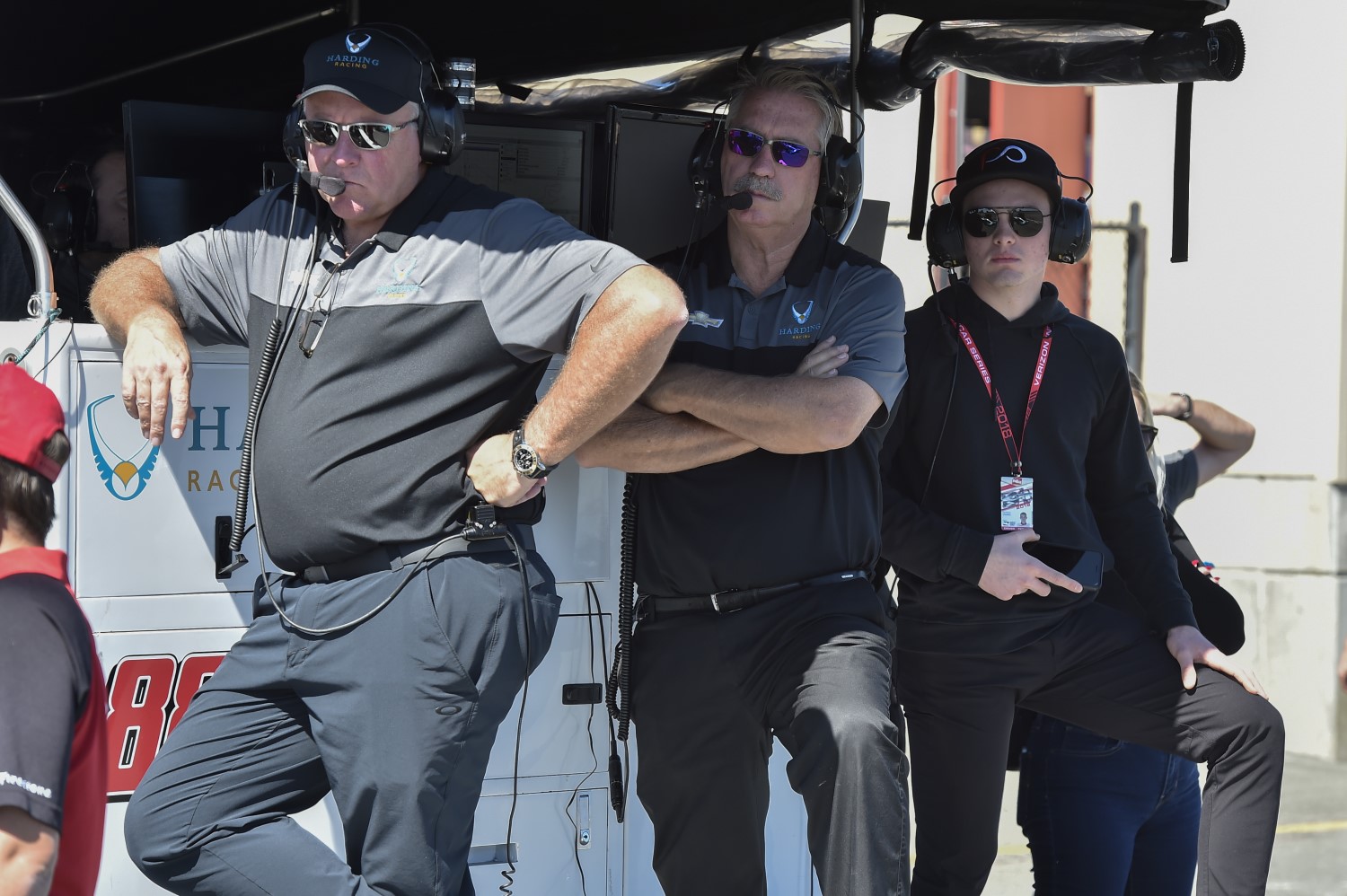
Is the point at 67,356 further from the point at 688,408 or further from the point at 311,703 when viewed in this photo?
the point at 688,408

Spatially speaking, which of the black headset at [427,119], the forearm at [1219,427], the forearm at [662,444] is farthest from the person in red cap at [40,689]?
the forearm at [1219,427]

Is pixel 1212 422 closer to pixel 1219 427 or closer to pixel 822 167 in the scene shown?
pixel 1219 427

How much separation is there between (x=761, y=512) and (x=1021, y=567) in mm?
718

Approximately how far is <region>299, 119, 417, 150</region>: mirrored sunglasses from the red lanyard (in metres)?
1.58

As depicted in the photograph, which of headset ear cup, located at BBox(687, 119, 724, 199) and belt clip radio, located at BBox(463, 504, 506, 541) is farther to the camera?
headset ear cup, located at BBox(687, 119, 724, 199)

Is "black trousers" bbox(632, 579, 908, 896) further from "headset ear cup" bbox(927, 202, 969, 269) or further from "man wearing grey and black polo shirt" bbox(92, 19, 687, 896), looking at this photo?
"headset ear cup" bbox(927, 202, 969, 269)

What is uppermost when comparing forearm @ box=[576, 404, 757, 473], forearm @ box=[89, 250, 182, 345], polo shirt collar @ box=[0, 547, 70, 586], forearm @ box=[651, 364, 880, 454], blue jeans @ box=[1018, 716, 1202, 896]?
forearm @ box=[89, 250, 182, 345]

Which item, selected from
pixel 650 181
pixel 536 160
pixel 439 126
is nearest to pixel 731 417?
pixel 439 126

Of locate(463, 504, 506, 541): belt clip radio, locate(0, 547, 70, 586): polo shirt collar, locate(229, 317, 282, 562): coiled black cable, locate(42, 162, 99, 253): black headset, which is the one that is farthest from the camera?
locate(42, 162, 99, 253): black headset

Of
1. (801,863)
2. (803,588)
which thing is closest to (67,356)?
(803,588)

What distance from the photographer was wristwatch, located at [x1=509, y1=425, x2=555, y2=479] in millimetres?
2812

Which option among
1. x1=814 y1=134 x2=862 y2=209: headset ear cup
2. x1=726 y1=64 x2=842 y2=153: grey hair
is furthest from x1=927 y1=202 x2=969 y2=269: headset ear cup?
x1=726 y1=64 x2=842 y2=153: grey hair

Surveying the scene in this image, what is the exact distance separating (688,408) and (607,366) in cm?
42

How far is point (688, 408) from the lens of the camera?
3.16m
